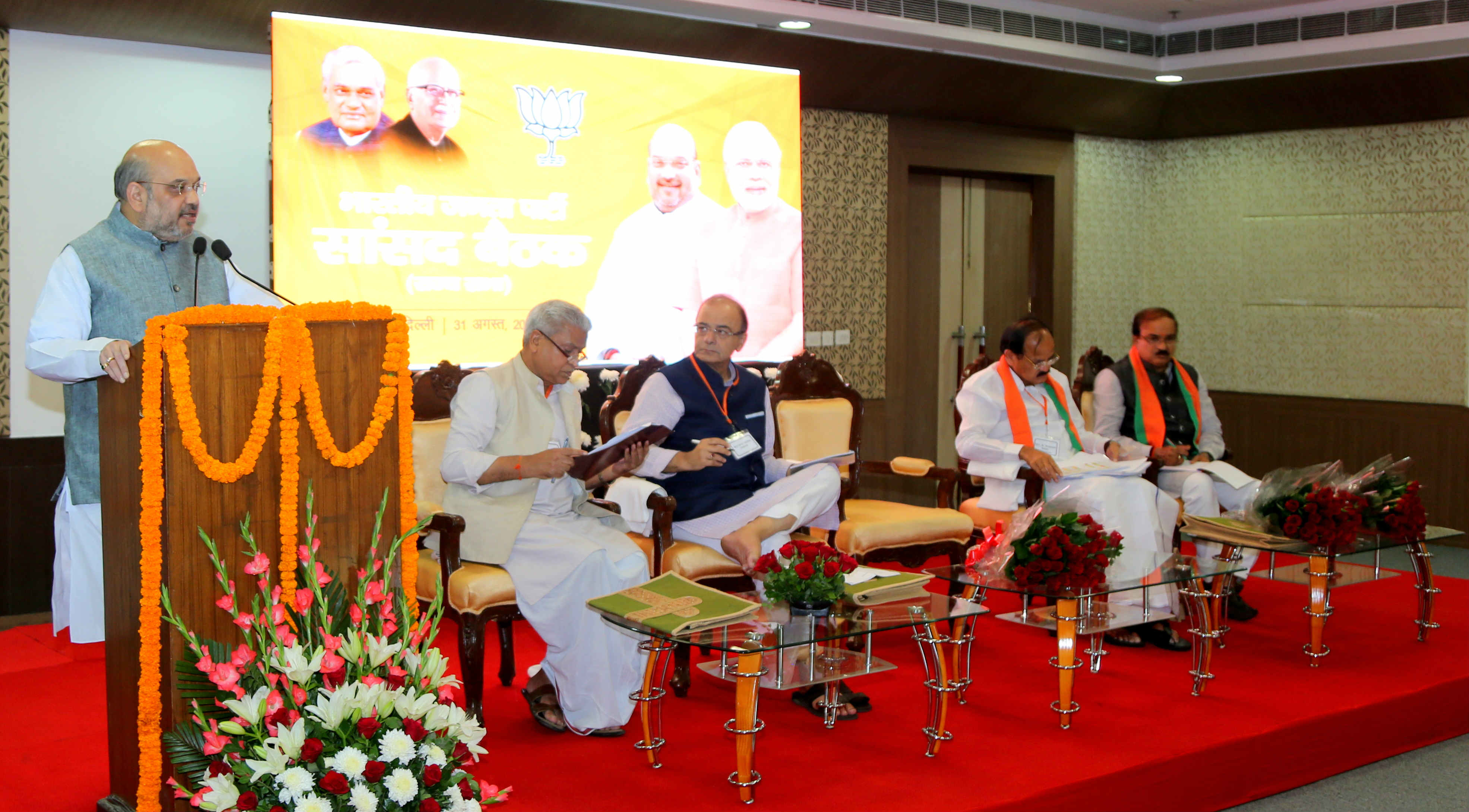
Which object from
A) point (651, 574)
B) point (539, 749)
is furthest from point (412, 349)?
point (539, 749)

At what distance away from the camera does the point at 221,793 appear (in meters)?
2.06

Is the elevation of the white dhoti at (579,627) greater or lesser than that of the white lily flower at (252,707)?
lesser

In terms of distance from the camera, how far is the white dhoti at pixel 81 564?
3.36 metres

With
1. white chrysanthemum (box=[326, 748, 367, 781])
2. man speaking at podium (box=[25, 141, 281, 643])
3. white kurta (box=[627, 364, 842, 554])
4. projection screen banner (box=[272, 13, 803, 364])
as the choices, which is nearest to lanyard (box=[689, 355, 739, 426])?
white kurta (box=[627, 364, 842, 554])

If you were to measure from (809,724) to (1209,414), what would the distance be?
2.98m

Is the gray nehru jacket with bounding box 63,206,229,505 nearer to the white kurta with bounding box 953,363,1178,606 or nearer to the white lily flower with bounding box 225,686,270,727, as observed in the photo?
the white lily flower with bounding box 225,686,270,727

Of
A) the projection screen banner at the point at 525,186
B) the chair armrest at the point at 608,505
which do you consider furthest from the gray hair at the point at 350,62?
the chair armrest at the point at 608,505

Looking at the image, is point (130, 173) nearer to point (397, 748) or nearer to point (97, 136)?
point (397, 748)

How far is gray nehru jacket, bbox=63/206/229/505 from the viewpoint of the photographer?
131 inches

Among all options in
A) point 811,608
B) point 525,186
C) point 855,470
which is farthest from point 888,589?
point 525,186

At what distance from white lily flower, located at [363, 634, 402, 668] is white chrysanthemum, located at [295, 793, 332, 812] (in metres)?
0.25

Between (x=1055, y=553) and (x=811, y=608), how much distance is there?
926mm

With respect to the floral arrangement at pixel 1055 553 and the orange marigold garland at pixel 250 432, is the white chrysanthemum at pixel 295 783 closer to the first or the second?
the orange marigold garland at pixel 250 432

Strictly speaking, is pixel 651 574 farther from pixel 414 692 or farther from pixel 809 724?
pixel 414 692
